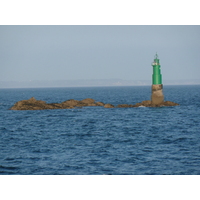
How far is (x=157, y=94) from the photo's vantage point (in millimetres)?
56156

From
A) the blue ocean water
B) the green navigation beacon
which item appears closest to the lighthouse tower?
the green navigation beacon

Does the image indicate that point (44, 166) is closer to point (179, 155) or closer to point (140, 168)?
point (140, 168)

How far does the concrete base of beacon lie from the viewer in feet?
182

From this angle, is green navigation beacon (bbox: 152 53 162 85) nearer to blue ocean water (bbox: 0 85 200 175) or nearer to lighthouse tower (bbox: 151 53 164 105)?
lighthouse tower (bbox: 151 53 164 105)

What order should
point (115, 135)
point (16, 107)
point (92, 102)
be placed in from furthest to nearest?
point (92, 102) → point (16, 107) → point (115, 135)

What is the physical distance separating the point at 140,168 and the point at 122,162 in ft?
5.57

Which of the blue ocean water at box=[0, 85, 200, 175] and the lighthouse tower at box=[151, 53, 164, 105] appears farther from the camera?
the lighthouse tower at box=[151, 53, 164, 105]

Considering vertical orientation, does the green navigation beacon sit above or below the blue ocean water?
above

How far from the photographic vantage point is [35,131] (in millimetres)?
36812

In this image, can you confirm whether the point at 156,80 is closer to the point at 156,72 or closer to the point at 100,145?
the point at 156,72

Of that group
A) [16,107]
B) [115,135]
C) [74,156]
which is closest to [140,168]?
[74,156]

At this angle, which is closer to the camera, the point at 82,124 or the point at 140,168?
the point at 140,168

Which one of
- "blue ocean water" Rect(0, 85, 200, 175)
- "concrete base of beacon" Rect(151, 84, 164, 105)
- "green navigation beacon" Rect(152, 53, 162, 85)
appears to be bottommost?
"blue ocean water" Rect(0, 85, 200, 175)

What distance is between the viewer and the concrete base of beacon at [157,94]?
55562 mm
